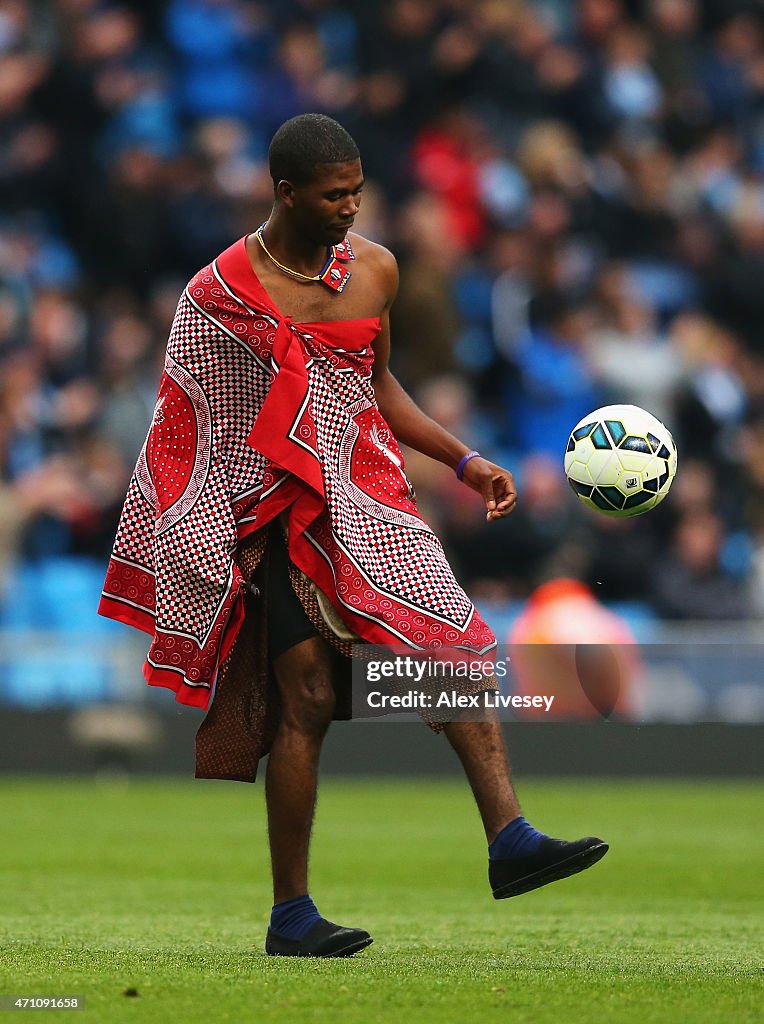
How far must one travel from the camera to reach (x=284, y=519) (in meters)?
5.57

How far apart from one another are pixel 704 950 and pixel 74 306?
9117 mm

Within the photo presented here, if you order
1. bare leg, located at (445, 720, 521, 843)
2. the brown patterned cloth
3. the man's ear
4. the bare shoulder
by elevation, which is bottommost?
bare leg, located at (445, 720, 521, 843)

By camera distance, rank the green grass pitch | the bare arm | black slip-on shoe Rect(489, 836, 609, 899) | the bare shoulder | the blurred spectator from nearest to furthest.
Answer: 1. the green grass pitch
2. black slip-on shoe Rect(489, 836, 609, 899)
3. the bare arm
4. the bare shoulder
5. the blurred spectator

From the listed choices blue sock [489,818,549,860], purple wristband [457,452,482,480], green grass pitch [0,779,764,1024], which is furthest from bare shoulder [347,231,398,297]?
green grass pitch [0,779,764,1024]

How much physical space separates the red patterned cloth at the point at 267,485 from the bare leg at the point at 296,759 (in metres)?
0.18

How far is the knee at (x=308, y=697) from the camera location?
5512mm

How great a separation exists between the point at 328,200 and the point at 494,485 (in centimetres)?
93

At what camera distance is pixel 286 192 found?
5516mm

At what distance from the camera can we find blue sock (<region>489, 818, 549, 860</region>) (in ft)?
17.1

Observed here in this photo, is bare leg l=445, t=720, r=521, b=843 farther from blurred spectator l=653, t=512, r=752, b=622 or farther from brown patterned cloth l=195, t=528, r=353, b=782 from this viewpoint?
blurred spectator l=653, t=512, r=752, b=622

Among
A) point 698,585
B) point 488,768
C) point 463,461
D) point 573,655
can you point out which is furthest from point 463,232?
point 488,768

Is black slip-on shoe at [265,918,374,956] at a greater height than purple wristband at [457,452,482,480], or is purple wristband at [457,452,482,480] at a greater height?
purple wristband at [457,452,482,480]

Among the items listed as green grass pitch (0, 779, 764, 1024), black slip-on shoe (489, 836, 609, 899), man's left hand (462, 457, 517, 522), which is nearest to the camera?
green grass pitch (0, 779, 764, 1024)

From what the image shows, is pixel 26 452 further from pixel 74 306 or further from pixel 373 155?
pixel 373 155
